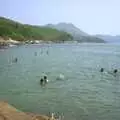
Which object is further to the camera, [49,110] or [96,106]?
[96,106]

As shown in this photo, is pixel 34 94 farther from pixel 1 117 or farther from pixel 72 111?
pixel 1 117

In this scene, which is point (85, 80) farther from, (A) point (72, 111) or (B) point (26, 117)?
(B) point (26, 117)

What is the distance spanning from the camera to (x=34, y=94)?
4597 centimetres

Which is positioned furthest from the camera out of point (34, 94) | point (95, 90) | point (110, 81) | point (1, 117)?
point (110, 81)

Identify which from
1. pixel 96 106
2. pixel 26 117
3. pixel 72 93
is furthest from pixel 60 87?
pixel 26 117

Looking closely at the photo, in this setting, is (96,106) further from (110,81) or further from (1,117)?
(110,81)

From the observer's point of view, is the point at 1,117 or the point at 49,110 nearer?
A: the point at 1,117

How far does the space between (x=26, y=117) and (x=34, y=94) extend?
16372mm

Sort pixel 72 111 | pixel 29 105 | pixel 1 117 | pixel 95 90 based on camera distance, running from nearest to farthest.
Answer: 1. pixel 1 117
2. pixel 72 111
3. pixel 29 105
4. pixel 95 90

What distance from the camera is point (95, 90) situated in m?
49.7

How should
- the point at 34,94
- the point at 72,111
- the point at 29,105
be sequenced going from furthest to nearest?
the point at 34,94 < the point at 29,105 < the point at 72,111

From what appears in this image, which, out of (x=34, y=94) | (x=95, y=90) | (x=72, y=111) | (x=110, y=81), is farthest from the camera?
(x=110, y=81)

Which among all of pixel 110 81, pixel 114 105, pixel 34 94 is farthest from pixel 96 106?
pixel 110 81

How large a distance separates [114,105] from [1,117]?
1635cm
